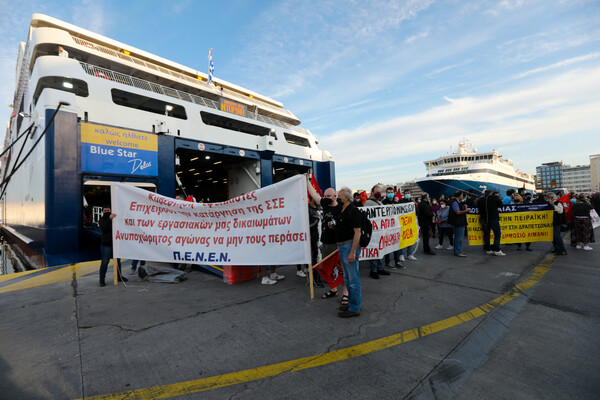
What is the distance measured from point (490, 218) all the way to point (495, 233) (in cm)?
42

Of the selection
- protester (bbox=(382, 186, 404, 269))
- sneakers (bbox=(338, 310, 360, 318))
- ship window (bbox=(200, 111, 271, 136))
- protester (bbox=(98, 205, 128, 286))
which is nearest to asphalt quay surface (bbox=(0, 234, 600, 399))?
sneakers (bbox=(338, 310, 360, 318))

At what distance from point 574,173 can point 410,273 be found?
662 feet

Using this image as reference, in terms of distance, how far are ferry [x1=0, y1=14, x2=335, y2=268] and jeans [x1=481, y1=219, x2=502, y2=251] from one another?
11.6 metres

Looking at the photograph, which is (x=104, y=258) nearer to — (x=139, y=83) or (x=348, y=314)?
(x=348, y=314)

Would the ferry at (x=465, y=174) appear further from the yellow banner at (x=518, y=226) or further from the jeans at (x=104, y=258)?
the jeans at (x=104, y=258)

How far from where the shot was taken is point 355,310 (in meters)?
3.42

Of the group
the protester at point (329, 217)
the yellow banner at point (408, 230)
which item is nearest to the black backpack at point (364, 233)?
the protester at point (329, 217)

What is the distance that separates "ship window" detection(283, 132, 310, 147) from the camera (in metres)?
20.6

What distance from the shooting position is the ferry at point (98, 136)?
8.81 m

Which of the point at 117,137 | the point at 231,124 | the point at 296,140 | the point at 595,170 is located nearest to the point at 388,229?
the point at 117,137

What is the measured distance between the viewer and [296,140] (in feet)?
70.3

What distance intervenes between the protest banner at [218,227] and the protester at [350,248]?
0.78 metres

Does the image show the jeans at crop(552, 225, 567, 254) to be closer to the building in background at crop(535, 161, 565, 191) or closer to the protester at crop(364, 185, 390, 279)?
the protester at crop(364, 185, 390, 279)

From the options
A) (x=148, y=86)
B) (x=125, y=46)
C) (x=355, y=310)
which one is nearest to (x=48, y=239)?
(x=148, y=86)
